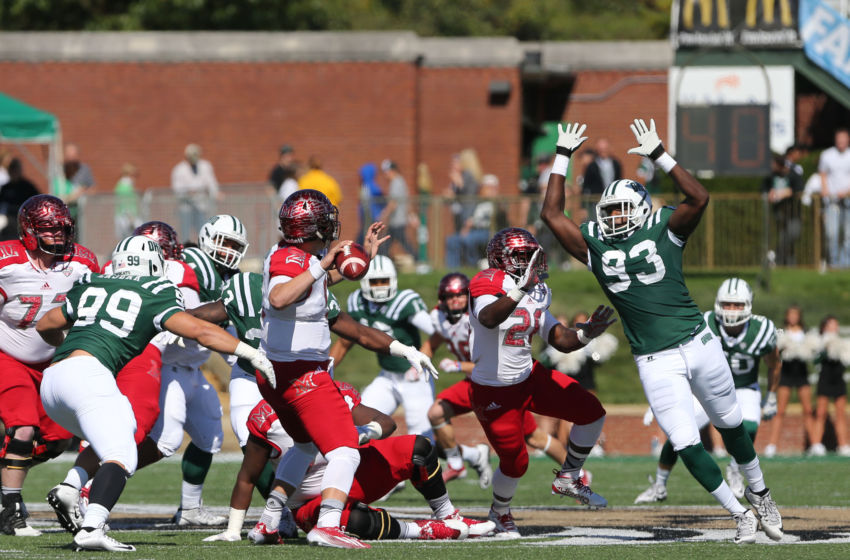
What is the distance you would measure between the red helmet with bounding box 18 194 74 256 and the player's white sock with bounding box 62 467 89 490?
4.87 feet

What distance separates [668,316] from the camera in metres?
7.87

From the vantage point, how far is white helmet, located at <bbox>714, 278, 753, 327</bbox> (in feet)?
35.6

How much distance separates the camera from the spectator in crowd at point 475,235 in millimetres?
18734

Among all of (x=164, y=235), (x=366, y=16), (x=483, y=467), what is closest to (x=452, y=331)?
(x=483, y=467)

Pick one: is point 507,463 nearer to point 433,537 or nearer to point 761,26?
point 433,537

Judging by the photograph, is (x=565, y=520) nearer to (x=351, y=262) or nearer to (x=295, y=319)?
(x=295, y=319)

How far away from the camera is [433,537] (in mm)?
7824

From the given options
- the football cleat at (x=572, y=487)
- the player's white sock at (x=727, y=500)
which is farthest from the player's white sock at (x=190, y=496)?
the player's white sock at (x=727, y=500)

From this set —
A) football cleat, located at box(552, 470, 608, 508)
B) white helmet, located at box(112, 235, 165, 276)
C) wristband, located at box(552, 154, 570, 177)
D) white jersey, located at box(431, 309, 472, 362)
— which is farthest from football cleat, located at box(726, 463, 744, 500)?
white helmet, located at box(112, 235, 165, 276)

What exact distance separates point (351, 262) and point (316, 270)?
200 mm

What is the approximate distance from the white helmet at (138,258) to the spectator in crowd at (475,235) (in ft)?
36.2

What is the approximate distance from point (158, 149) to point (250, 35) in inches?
104

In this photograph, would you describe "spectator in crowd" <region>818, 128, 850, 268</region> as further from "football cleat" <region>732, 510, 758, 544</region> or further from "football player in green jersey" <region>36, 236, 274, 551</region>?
"football player in green jersey" <region>36, 236, 274, 551</region>

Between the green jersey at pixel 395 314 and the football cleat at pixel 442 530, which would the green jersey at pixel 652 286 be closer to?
the football cleat at pixel 442 530
